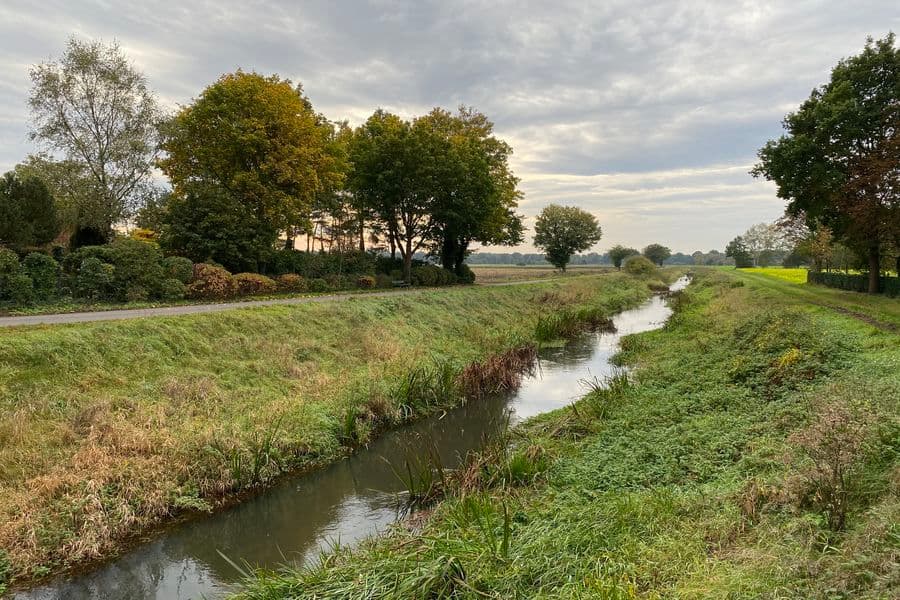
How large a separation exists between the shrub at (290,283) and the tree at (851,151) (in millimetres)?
27364

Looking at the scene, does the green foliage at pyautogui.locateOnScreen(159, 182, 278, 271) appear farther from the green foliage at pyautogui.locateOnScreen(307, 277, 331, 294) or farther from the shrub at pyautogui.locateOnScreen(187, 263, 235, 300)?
the green foliage at pyautogui.locateOnScreen(307, 277, 331, 294)

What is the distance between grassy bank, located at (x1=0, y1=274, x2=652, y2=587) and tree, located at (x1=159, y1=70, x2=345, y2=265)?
11544 mm

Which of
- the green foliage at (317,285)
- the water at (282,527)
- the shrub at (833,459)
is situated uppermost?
the green foliage at (317,285)

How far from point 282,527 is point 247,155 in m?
25.1

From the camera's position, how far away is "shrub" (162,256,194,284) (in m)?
20.2

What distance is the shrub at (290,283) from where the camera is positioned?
26494 millimetres

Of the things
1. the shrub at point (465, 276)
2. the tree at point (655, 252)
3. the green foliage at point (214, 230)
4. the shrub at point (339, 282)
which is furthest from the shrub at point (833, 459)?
the tree at point (655, 252)

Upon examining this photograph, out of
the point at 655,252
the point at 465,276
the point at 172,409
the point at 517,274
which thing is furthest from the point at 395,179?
the point at 655,252

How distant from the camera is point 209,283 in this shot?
21.5 metres

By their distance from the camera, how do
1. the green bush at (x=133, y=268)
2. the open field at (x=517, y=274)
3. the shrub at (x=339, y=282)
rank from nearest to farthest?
the green bush at (x=133, y=268) < the shrub at (x=339, y=282) < the open field at (x=517, y=274)

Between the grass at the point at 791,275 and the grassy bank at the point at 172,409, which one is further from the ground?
the grass at the point at 791,275

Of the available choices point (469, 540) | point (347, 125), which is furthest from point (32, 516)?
point (347, 125)

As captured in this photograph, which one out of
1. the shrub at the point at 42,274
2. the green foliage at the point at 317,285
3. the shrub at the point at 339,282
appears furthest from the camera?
the shrub at the point at 339,282

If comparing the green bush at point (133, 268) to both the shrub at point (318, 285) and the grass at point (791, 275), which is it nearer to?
the shrub at point (318, 285)
